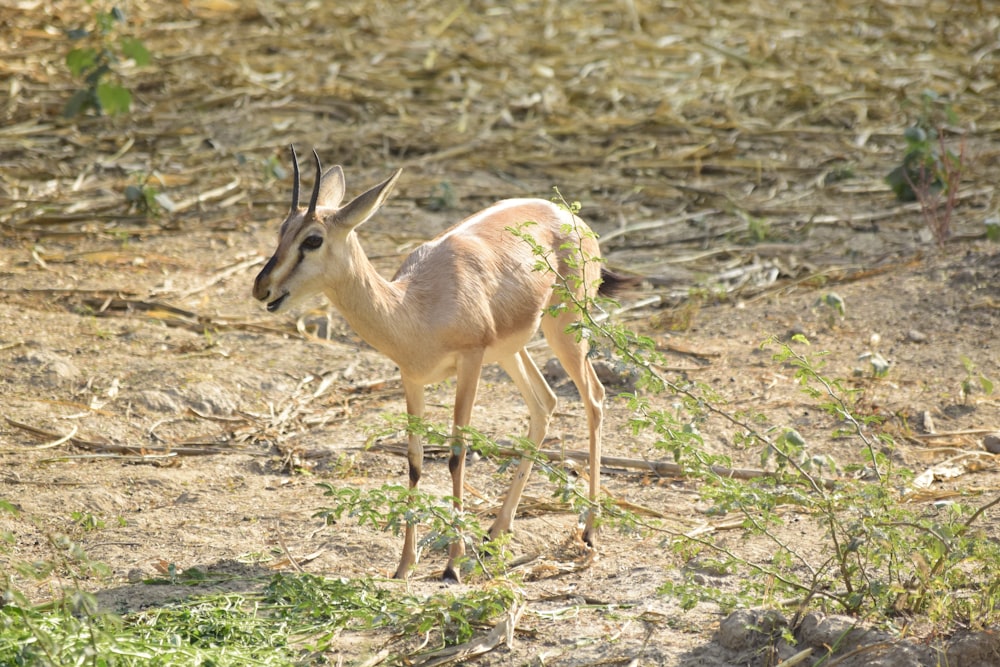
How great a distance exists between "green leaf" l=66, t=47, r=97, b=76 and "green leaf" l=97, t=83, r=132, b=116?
0.21 metres

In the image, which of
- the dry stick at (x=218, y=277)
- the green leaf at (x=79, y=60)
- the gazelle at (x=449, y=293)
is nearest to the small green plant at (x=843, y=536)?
the gazelle at (x=449, y=293)

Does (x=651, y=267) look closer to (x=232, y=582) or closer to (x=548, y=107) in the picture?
(x=548, y=107)

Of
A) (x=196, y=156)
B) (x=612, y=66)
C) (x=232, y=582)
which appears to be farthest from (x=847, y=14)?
(x=232, y=582)

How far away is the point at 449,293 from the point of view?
5.23 metres

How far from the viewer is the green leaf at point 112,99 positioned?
33.3ft

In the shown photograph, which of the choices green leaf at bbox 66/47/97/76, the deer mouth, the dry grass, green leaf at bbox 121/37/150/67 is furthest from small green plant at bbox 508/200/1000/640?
green leaf at bbox 66/47/97/76

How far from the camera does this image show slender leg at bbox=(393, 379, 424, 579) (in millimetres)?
5082

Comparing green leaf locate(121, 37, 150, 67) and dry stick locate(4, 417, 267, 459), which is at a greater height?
green leaf locate(121, 37, 150, 67)

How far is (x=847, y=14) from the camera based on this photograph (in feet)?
46.9

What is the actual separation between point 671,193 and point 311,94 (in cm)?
371

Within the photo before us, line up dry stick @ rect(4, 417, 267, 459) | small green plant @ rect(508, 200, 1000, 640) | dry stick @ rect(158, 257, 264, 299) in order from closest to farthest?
small green plant @ rect(508, 200, 1000, 640), dry stick @ rect(4, 417, 267, 459), dry stick @ rect(158, 257, 264, 299)

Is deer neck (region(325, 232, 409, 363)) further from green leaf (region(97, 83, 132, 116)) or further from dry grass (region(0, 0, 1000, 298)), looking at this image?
green leaf (region(97, 83, 132, 116))

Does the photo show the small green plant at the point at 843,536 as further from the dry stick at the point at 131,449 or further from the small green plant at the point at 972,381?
the dry stick at the point at 131,449

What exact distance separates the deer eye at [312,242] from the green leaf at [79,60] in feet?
20.3
